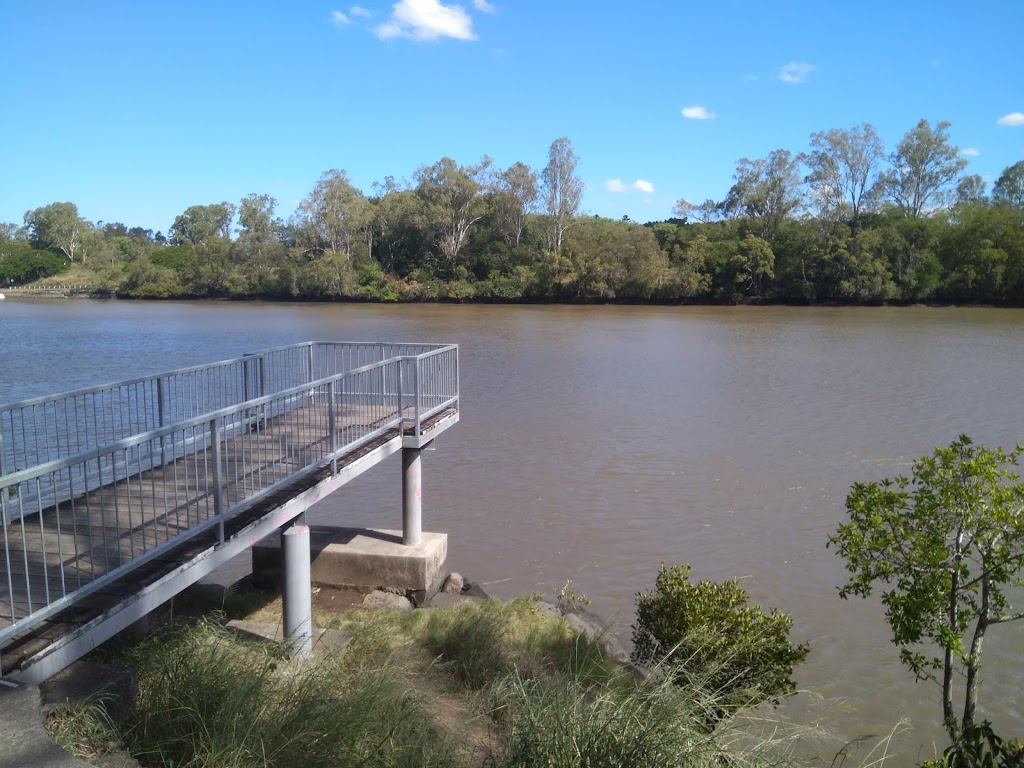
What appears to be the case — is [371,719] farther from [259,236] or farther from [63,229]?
[63,229]

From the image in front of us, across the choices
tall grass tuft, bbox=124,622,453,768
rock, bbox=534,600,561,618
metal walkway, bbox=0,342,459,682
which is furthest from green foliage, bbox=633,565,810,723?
metal walkway, bbox=0,342,459,682

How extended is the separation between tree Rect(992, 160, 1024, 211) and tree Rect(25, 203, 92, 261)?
120 metres

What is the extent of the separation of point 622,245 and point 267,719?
73119mm

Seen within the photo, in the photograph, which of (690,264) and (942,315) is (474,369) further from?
(690,264)

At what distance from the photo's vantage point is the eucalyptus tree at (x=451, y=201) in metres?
87.2

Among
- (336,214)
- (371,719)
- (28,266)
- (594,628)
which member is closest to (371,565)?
(594,628)

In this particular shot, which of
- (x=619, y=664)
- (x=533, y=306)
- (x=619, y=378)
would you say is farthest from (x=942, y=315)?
(x=619, y=664)

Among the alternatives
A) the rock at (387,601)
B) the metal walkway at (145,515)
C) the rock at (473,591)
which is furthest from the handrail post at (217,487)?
the rock at (473,591)

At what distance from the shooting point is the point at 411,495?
10773mm

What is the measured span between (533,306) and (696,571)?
218 feet

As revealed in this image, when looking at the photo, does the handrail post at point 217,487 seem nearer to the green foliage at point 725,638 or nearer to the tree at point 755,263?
the green foliage at point 725,638

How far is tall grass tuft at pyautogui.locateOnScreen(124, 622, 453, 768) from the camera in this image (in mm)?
4402

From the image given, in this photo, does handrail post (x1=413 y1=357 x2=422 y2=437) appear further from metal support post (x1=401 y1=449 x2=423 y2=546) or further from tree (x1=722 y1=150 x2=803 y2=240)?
tree (x1=722 y1=150 x2=803 y2=240)

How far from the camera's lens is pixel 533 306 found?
77.8 meters
